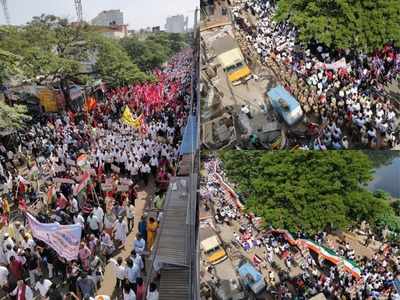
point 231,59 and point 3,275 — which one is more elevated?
point 231,59

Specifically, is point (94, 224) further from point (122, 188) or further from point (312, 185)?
point (312, 185)

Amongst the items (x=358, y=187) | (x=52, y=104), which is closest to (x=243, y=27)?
(x=358, y=187)

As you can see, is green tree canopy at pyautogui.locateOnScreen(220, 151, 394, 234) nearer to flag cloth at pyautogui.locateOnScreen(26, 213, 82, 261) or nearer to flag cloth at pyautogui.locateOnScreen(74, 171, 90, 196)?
flag cloth at pyautogui.locateOnScreen(26, 213, 82, 261)

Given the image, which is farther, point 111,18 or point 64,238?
point 111,18

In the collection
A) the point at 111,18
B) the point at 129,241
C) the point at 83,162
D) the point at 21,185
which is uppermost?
the point at 111,18

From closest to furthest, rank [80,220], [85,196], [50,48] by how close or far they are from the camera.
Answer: [80,220] → [85,196] → [50,48]

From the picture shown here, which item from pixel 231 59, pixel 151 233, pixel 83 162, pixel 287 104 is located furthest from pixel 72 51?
pixel 287 104
